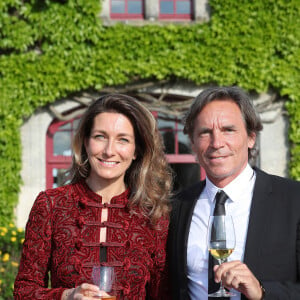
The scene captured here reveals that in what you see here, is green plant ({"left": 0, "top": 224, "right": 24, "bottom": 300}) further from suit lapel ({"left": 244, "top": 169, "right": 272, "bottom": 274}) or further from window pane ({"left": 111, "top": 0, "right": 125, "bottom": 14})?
suit lapel ({"left": 244, "top": 169, "right": 272, "bottom": 274})

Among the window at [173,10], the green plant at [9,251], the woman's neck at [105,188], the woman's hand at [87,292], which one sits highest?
the window at [173,10]

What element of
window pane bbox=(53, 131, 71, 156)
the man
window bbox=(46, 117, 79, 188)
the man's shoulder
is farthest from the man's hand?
window pane bbox=(53, 131, 71, 156)

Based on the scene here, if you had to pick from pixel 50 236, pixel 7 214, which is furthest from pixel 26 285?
pixel 7 214

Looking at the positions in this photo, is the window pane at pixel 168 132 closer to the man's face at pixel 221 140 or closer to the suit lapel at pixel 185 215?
the suit lapel at pixel 185 215

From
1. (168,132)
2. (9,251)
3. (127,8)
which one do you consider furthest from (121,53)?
(9,251)

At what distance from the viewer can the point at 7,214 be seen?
8742 millimetres

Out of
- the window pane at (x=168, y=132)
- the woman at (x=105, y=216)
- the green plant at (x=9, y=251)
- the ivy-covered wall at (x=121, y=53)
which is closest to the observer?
the woman at (x=105, y=216)

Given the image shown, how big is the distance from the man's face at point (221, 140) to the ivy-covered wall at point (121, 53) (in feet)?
18.7

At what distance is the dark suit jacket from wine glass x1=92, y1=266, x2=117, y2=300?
68 cm

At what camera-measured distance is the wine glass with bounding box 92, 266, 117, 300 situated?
8.46 ft

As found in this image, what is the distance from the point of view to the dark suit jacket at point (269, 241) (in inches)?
117

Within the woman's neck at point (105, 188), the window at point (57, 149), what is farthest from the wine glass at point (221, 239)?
the window at point (57, 149)

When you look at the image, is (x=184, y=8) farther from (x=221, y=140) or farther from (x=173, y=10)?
(x=221, y=140)

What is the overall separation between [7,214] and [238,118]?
6.17m
